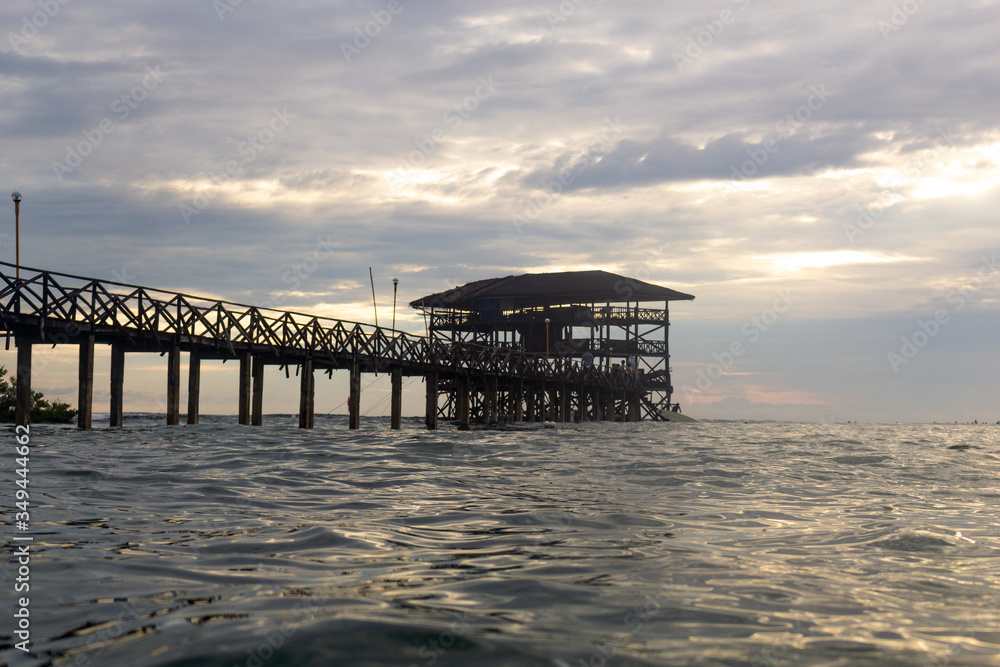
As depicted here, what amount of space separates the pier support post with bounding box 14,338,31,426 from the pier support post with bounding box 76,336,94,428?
135 centimetres

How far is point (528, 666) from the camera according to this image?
361 centimetres

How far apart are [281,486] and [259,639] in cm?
708

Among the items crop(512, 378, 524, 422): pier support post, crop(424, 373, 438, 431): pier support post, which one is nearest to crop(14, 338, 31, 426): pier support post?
crop(424, 373, 438, 431): pier support post

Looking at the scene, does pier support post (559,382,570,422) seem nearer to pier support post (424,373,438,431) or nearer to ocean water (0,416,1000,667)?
pier support post (424,373,438,431)

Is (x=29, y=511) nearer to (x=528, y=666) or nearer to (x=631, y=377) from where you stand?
(x=528, y=666)

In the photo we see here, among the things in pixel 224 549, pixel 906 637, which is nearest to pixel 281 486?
pixel 224 549

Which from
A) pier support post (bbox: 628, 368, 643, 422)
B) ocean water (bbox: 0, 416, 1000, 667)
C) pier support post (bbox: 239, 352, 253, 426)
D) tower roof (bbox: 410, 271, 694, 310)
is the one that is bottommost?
pier support post (bbox: 628, 368, 643, 422)

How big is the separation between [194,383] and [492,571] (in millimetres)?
21394

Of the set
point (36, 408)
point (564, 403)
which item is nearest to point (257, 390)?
point (36, 408)

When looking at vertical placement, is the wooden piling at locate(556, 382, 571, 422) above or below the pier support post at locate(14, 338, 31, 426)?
below

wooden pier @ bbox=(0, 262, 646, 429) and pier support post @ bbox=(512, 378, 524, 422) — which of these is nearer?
wooden pier @ bbox=(0, 262, 646, 429)

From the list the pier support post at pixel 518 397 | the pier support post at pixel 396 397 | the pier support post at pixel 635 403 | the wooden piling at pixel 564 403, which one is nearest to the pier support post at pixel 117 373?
the pier support post at pixel 396 397

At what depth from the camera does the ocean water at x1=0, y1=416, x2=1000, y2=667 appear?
12.7 ft

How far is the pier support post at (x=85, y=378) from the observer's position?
2159 centimetres
